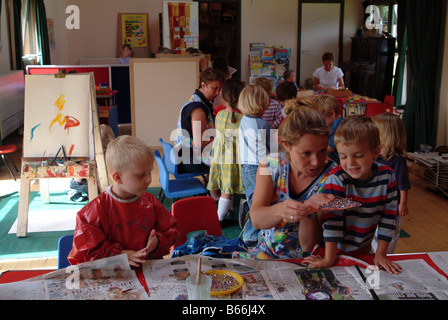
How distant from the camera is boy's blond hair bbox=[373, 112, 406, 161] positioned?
2838mm

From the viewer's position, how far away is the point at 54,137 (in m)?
3.88

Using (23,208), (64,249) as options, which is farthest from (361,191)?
(23,208)

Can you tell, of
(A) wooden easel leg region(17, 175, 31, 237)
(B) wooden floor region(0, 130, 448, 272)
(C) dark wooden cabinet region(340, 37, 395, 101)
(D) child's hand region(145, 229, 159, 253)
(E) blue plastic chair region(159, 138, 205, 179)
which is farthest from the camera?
(C) dark wooden cabinet region(340, 37, 395, 101)

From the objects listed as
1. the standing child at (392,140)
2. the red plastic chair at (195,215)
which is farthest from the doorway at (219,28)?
the red plastic chair at (195,215)

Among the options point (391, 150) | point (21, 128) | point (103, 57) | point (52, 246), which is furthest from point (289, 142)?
point (103, 57)

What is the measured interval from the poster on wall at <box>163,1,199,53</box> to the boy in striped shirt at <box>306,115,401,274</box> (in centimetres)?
914

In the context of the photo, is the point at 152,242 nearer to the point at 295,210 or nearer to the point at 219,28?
the point at 295,210

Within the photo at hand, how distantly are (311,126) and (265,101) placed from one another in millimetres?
1910

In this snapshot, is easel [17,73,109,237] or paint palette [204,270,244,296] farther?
easel [17,73,109,237]

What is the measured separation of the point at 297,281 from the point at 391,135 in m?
1.49

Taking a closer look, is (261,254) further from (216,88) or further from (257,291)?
Answer: (216,88)

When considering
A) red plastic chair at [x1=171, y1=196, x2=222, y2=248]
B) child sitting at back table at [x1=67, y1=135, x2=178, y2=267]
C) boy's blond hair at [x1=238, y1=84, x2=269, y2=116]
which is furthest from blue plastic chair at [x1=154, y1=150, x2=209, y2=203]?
child sitting at back table at [x1=67, y1=135, x2=178, y2=267]

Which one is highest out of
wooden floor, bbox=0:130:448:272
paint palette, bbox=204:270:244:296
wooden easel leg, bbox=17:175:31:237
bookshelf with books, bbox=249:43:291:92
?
bookshelf with books, bbox=249:43:291:92

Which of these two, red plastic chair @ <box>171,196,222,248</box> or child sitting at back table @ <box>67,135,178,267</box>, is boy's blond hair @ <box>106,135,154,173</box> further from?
red plastic chair @ <box>171,196,222,248</box>
